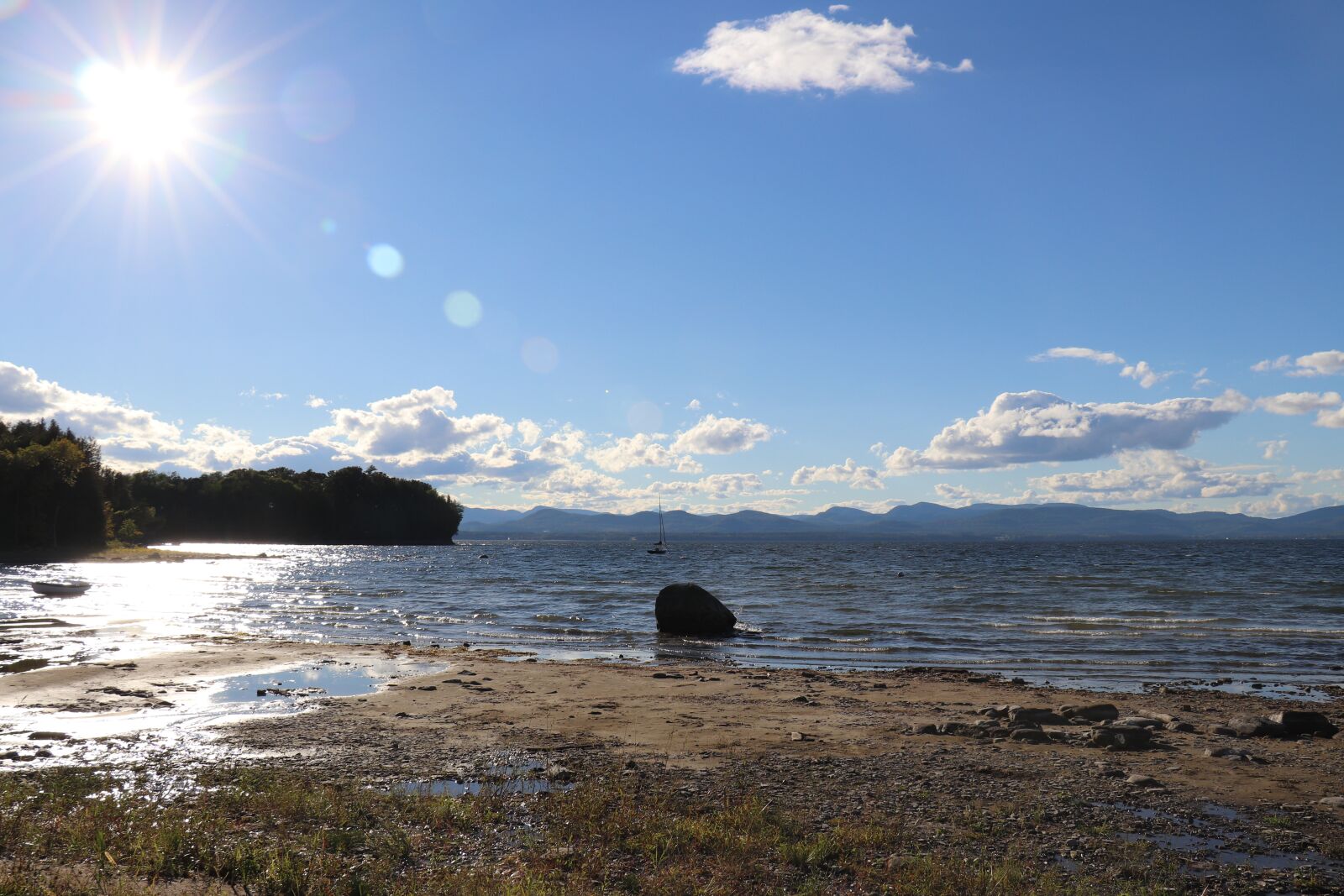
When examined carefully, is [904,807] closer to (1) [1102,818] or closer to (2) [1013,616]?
(1) [1102,818]

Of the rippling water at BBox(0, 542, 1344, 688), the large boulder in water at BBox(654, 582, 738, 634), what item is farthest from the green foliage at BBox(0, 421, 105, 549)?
the large boulder in water at BBox(654, 582, 738, 634)

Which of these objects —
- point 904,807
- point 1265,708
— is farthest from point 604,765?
point 1265,708

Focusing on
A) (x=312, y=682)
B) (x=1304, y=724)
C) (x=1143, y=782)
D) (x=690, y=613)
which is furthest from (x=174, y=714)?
(x=1304, y=724)

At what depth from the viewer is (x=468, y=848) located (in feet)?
26.7

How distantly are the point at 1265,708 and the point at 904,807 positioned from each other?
38.6 ft

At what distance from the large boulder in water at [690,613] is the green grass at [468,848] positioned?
2118 centimetres

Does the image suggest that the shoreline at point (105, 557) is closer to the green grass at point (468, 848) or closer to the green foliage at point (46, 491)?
the green foliage at point (46, 491)

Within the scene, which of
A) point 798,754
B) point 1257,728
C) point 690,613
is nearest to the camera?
point 798,754

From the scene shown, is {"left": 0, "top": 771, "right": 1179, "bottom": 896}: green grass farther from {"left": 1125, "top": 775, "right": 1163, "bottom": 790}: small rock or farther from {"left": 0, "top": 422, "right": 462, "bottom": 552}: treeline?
{"left": 0, "top": 422, "right": 462, "bottom": 552}: treeline

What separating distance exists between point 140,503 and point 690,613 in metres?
156

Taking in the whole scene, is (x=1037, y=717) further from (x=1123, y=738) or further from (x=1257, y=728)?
(x=1257, y=728)

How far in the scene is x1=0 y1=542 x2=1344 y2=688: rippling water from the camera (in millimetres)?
25922

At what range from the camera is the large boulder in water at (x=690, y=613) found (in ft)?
102

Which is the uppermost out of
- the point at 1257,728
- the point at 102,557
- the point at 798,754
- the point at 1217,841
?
the point at 1217,841
